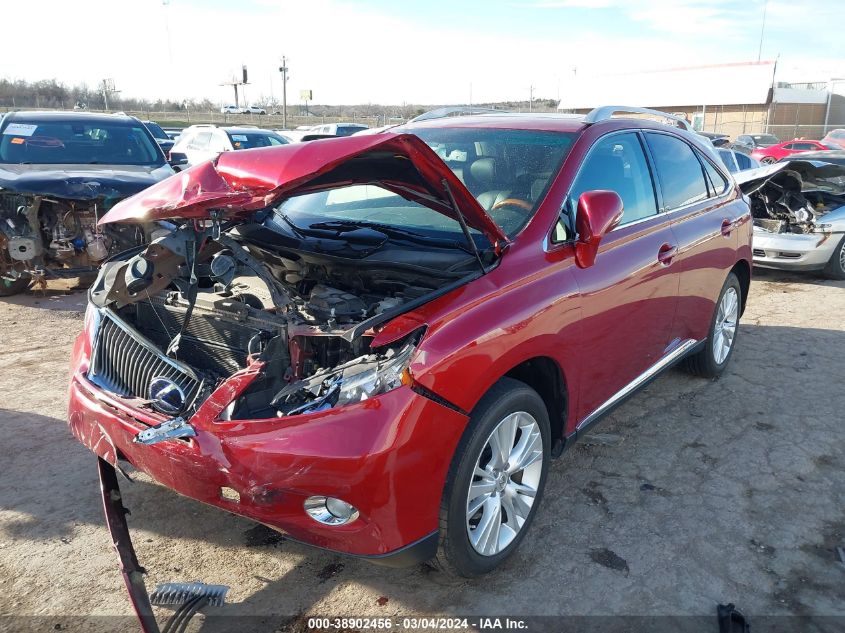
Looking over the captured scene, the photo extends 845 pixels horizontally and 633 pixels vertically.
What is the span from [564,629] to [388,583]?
0.74 metres

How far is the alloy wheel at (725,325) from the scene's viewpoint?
4.89m

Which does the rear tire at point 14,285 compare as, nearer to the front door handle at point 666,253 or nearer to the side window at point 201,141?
the front door handle at point 666,253

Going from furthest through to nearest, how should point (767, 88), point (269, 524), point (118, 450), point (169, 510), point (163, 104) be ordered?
1. point (163, 104)
2. point (767, 88)
3. point (169, 510)
4. point (118, 450)
5. point (269, 524)

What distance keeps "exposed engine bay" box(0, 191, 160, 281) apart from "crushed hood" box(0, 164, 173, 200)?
0.10 metres

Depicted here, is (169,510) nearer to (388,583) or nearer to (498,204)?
(388,583)

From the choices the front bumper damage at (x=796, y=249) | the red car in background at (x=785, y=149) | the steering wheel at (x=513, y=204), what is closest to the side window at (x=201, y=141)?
the front bumper damage at (x=796, y=249)

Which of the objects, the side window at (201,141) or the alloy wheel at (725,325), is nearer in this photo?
the alloy wheel at (725,325)

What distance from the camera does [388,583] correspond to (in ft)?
9.05

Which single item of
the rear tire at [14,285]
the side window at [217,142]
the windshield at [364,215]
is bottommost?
the rear tire at [14,285]

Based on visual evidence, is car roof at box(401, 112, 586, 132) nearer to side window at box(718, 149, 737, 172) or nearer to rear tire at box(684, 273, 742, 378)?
rear tire at box(684, 273, 742, 378)

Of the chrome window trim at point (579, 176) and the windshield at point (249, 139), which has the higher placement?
the windshield at point (249, 139)

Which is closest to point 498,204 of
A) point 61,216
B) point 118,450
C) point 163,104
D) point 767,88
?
point 118,450

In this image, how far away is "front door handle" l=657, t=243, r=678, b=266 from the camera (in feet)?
12.1

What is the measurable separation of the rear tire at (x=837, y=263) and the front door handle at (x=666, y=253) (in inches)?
239
